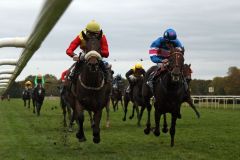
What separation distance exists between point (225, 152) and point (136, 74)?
793 centimetres

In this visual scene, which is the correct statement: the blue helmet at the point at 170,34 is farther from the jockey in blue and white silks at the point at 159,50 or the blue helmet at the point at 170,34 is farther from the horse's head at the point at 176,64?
the horse's head at the point at 176,64

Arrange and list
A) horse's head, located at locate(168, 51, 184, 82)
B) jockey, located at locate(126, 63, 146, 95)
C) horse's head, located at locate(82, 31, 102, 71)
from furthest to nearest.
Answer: jockey, located at locate(126, 63, 146, 95) → horse's head, located at locate(168, 51, 184, 82) → horse's head, located at locate(82, 31, 102, 71)

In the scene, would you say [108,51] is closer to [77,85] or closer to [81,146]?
[77,85]

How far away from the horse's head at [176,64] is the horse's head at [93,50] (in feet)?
6.91

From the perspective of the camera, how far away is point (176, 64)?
9102 mm

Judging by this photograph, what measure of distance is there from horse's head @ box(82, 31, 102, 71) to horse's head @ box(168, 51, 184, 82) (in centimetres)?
211

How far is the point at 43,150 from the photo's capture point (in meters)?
9.88

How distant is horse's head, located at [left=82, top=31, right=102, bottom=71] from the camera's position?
712cm

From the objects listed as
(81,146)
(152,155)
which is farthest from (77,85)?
(81,146)

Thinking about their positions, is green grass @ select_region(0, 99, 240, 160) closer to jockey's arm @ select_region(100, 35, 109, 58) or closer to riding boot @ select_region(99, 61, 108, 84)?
riding boot @ select_region(99, 61, 108, 84)

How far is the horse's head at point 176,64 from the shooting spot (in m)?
9.10

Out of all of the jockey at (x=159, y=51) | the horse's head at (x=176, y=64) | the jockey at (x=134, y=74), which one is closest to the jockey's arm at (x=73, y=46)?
the horse's head at (x=176, y=64)

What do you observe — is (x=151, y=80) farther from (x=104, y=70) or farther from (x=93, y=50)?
(x=93, y=50)

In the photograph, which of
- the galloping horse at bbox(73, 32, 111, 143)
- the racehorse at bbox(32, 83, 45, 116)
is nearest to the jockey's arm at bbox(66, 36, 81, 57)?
the galloping horse at bbox(73, 32, 111, 143)
